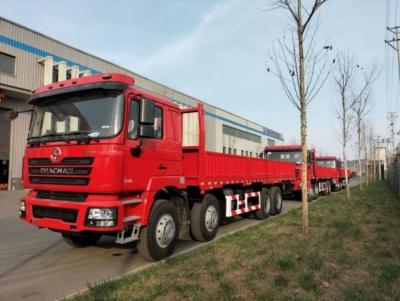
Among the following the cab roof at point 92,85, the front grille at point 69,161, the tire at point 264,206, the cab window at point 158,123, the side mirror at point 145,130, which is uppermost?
the cab roof at point 92,85

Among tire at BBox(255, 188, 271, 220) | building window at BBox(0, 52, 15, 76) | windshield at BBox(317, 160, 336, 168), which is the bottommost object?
tire at BBox(255, 188, 271, 220)

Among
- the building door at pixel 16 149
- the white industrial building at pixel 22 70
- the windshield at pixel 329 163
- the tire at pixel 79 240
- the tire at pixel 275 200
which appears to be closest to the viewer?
the tire at pixel 79 240

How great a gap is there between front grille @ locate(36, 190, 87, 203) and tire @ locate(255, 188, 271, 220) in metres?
7.32

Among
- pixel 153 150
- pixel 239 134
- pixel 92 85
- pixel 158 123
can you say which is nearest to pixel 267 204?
pixel 158 123

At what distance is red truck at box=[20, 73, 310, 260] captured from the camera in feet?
17.7

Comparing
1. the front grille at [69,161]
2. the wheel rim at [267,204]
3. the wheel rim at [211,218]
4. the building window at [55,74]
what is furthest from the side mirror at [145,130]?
the building window at [55,74]

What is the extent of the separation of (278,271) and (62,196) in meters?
3.60

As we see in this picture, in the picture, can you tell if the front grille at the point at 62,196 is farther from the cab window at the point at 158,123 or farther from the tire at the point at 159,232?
the cab window at the point at 158,123

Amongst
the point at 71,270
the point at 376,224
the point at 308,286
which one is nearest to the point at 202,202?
the point at 71,270

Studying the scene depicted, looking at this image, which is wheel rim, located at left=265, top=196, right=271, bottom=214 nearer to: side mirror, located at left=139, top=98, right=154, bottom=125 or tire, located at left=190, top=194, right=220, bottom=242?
tire, located at left=190, top=194, right=220, bottom=242

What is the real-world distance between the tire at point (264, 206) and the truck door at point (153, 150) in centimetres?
525

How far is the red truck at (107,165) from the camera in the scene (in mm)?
5395

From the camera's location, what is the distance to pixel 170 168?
693 centimetres

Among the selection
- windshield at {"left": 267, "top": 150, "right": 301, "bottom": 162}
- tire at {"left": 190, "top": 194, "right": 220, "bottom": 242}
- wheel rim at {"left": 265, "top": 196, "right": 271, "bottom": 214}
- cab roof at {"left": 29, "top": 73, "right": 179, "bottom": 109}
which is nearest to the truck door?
cab roof at {"left": 29, "top": 73, "right": 179, "bottom": 109}
